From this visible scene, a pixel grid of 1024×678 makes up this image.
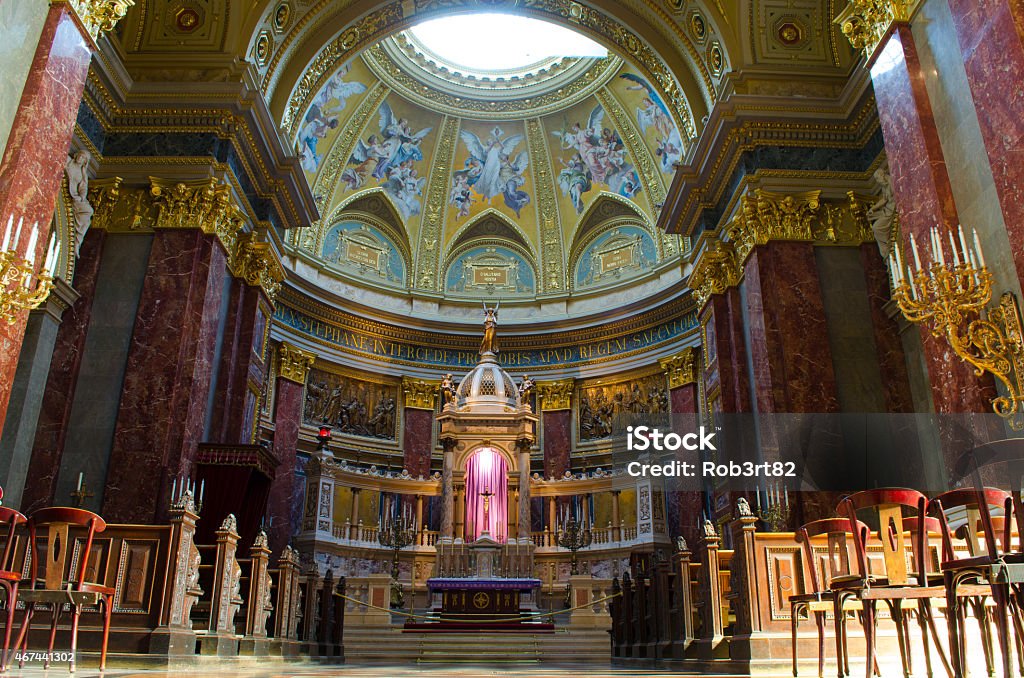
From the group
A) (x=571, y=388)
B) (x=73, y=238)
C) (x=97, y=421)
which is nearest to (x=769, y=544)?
(x=97, y=421)

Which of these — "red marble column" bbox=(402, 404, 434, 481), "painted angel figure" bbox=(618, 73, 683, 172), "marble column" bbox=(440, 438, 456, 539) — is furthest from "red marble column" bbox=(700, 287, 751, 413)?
"red marble column" bbox=(402, 404, 434, 481)

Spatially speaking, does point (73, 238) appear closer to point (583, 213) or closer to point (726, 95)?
point (726, 95)

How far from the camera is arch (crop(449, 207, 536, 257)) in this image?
24.9 m

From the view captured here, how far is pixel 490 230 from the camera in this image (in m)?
25.2

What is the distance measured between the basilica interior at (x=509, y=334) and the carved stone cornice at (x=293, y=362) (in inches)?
6.5

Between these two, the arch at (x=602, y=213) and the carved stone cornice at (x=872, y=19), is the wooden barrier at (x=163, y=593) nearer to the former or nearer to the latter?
the carved stone cornice at (x=872, y=19)

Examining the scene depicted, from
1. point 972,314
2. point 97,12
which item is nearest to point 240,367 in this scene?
point 97,12

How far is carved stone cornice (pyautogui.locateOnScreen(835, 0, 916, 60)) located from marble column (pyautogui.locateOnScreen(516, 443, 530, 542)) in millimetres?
11999

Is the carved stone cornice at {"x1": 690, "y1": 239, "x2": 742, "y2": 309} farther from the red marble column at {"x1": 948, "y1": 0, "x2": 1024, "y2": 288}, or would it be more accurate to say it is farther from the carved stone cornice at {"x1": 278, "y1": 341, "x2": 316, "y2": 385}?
the carved stone cornice at {"x1": 278, "y1": 341, "x2": 316, "y2": 385}

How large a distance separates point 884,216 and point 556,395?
11613 millimetres

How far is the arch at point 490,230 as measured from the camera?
2491 centimetres

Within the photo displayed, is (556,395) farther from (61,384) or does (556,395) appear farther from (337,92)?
(61,384)

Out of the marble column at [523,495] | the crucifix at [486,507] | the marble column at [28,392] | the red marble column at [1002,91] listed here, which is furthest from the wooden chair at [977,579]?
the crucifix at [486,507]

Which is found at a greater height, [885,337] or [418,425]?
[418,425]
